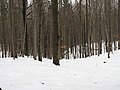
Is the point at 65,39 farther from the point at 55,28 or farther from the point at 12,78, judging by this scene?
the point at 12,78

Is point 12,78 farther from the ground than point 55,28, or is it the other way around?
point 55,28

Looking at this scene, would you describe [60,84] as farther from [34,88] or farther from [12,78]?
[12,78]

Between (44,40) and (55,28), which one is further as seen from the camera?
(44,40)

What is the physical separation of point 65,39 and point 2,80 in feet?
85.2

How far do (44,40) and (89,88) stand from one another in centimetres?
2494

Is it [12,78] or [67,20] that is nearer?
[12,78]

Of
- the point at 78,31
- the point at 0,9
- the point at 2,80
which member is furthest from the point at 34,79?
the point at 78,31

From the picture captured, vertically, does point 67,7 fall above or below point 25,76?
above

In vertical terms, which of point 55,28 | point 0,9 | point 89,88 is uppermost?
point 0,9

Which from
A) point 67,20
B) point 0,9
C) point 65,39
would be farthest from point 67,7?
point 0,9

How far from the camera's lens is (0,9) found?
1219 inches

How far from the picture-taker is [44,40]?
32844 millimetres

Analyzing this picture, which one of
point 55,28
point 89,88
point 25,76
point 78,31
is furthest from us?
point 78,31

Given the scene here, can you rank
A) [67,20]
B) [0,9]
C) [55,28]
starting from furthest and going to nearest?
[67,20]
[0,9]
[55,28]
